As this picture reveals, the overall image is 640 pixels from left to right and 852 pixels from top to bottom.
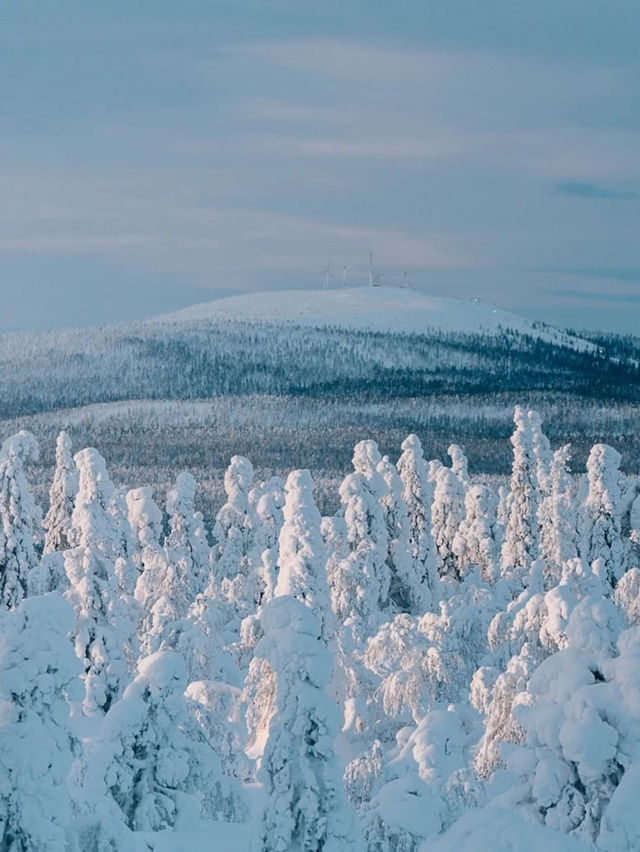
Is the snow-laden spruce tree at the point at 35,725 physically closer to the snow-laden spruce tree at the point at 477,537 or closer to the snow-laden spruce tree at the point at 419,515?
the snow-laden spruce tree at the point at 419,515

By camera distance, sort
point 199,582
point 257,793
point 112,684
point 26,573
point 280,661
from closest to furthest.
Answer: point 280,661
point 257,793
point 112,684
point 26,573
point 199,582

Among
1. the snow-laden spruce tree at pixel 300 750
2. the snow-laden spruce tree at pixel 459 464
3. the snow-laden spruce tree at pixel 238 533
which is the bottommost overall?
the snow-laden spruce tree at pixel 238 533

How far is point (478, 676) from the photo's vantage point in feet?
117

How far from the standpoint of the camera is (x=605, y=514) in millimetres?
65188

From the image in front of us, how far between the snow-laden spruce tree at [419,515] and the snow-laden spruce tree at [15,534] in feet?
68.4

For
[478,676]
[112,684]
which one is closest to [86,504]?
[112,684]

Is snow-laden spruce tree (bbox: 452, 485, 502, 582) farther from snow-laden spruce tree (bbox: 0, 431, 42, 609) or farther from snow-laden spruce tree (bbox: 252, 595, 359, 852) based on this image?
snow-laden spruce tree (bbox: 252, 595, 359, 852)

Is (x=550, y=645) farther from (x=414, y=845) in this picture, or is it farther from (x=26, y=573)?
(x=26, y=573)

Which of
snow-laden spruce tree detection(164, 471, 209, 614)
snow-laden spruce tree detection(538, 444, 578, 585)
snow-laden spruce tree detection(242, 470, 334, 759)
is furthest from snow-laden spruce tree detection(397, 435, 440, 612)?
snow-laden spruce tree detection(242, 470, 334, 759)

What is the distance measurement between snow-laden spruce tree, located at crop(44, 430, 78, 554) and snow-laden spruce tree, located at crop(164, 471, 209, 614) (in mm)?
8826

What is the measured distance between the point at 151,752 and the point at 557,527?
1896 inches

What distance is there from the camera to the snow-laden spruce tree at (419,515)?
209 ft

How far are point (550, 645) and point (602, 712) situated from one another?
16889 millimetres

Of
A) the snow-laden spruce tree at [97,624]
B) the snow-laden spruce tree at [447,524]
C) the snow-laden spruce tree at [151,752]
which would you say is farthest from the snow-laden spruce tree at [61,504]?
the snow-laden spruce tree at [151,752]
